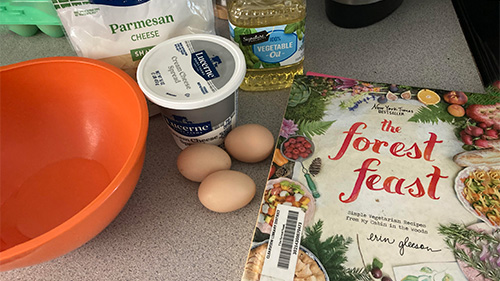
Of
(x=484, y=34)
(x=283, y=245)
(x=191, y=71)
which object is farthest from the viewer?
(x=484, y=34)

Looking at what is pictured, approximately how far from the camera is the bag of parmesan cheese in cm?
63

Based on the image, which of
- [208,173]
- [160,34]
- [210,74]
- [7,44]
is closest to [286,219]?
[208,173]

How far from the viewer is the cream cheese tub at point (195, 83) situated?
1.97 ft

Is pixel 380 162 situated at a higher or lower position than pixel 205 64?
lower

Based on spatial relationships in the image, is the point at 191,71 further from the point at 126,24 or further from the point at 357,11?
the point at 357,11

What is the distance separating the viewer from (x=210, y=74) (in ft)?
2.06

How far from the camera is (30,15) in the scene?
85cm

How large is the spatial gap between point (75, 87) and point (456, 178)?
64 cm

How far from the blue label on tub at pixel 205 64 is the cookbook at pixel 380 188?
0.49 ft

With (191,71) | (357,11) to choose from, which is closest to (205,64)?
(191,71)

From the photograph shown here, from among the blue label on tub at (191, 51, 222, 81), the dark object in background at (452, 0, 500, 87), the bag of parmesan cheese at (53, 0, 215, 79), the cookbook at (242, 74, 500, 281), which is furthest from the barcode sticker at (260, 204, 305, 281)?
the dark object in background at (452, 0, 500, 87)

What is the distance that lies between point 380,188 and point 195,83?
1.08 feet

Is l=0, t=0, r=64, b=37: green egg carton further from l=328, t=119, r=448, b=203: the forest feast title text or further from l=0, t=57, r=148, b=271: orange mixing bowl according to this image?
l=328, t=119, r=448, b=203: the forest feast title text

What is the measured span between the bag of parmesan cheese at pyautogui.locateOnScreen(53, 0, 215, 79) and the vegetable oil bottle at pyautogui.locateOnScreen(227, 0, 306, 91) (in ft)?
0.20
